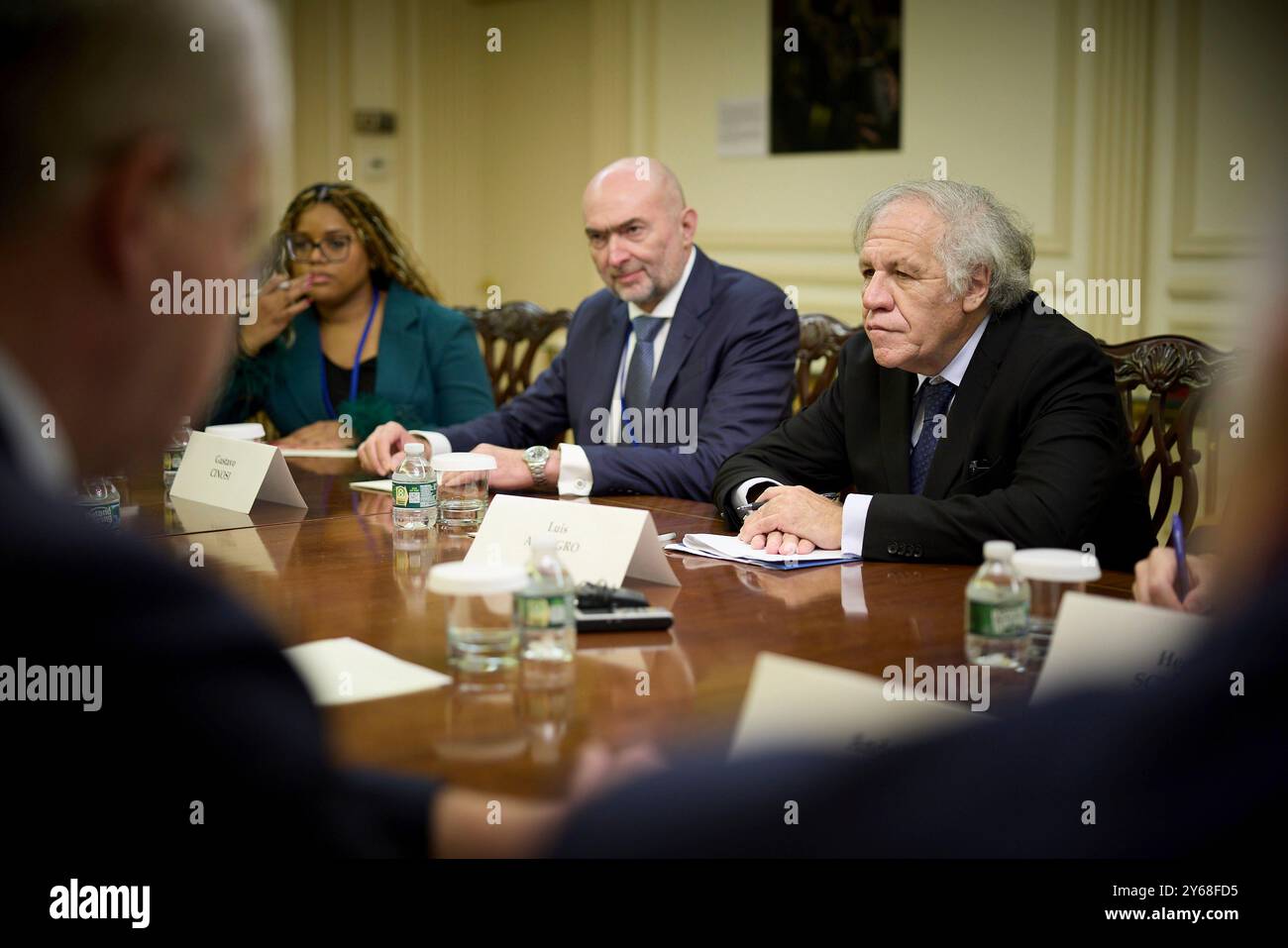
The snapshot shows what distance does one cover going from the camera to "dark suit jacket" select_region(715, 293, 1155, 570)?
96.7 inches

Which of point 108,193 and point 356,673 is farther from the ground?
point 108,193

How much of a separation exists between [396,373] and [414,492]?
1.72 meters

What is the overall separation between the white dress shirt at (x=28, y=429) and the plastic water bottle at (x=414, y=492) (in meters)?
1.94

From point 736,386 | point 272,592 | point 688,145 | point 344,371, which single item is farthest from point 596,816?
point 688,145

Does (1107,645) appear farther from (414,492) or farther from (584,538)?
(414,492)

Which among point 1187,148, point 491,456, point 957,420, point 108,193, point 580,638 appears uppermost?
point 1187,148

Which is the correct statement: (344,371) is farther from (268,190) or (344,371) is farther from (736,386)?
(268,190)

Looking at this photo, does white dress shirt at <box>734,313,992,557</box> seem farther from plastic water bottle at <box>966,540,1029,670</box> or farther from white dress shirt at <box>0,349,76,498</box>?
white dress shirt at <box>0,349,76,498</box>

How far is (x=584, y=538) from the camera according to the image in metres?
2.15

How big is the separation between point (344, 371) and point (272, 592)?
2421mm

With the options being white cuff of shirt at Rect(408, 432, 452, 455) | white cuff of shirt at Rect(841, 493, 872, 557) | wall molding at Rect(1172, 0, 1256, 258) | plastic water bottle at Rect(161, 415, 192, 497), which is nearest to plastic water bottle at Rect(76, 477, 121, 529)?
plastic water bottle at Rect(161, 415, 192, 497)

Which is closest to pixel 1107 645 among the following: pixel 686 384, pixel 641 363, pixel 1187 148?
pixel 686 384

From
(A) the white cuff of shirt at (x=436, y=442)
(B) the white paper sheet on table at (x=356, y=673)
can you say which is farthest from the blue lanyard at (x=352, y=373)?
(B) the white paper sheet on table at (x=356, y=673)

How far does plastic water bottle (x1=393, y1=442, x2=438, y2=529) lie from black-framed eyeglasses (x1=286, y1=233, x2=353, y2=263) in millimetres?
1781
